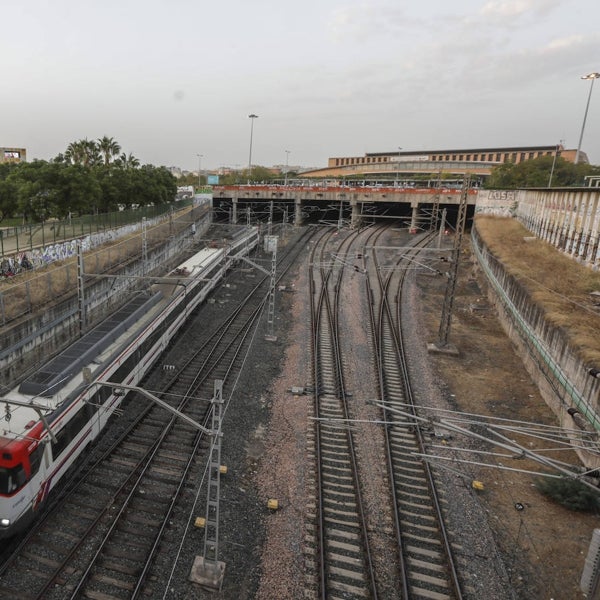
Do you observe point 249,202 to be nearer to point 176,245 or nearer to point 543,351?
point 176,245

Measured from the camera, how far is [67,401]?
1217cm

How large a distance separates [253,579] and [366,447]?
20.5 feet

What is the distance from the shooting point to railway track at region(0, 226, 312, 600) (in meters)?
10.2

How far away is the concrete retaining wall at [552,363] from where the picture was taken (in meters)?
14.9

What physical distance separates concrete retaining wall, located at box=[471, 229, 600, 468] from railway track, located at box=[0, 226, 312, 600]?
10233 mm

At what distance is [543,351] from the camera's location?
2048 centimetres

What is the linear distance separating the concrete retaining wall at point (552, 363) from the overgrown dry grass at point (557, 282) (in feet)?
1.32

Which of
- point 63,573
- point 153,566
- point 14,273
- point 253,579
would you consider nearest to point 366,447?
point 253,579

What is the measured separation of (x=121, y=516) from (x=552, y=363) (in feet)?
56.7

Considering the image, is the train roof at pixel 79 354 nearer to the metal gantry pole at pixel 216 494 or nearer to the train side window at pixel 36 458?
the train side window at pixel 36 458

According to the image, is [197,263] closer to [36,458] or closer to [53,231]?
[53,231]

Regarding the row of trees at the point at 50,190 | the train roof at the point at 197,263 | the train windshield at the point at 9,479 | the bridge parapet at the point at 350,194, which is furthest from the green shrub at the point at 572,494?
the bridge parapet at the point at 350,194

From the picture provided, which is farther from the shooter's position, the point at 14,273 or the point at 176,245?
the point at 176,245

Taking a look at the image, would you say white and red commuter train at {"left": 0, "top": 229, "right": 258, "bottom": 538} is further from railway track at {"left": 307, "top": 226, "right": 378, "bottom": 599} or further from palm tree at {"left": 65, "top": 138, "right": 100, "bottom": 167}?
palm tree at {"left": 65, "top": 138, "right": 100, "bottom": 167}
